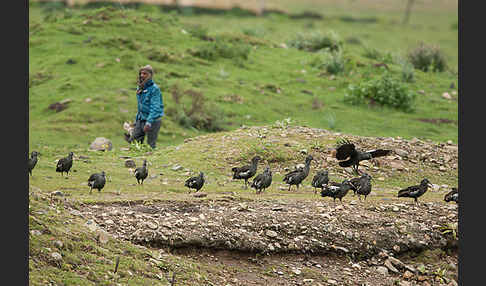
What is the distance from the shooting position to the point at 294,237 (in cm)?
976

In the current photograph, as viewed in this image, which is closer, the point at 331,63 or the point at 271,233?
the point at 271,233

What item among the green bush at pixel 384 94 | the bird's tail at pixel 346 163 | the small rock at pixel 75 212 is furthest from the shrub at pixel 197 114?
the small rock at pixel 75 212

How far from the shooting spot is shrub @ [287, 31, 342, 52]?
1302 inches

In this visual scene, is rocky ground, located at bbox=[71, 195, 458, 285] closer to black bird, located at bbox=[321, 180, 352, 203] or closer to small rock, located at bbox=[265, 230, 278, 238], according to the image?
small rock, located at bbox=[265, 230, 278, 238]

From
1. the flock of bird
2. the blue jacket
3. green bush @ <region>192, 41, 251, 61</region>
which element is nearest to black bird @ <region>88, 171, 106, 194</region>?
the flock of bird

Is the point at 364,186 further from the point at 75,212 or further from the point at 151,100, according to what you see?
the point at 151,100

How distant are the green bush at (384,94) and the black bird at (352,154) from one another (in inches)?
434

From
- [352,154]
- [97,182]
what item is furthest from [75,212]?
[352,154]

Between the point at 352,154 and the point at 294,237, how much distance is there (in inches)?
147

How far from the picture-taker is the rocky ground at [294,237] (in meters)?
9.17

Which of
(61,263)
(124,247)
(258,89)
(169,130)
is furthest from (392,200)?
(258,89)

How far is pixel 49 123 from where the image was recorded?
778 inches

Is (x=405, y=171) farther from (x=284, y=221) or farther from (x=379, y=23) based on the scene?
(x=379, y=23)

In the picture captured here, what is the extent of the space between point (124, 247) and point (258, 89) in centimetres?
1691
